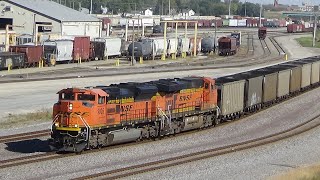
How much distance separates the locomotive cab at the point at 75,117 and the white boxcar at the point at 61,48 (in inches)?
2052

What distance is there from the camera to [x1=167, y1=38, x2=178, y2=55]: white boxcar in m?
100.0

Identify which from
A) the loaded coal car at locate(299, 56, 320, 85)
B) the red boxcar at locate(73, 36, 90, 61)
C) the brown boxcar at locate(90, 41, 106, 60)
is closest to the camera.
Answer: the loaded coal car at locate(299, 56, 320, 85)

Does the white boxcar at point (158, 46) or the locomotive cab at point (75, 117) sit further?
the white boxcar at point (158, 46)

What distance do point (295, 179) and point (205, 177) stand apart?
3.35 meters

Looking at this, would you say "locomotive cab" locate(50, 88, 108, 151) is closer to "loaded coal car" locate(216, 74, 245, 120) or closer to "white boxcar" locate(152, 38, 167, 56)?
"loaded coal car" locate(216, 74, 245, 120)

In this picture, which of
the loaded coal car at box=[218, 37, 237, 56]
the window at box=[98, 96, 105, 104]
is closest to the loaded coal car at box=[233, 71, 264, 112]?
the window at box=[98, 96, 105, 104]

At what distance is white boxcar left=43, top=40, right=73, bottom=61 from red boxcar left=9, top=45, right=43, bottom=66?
2.02m

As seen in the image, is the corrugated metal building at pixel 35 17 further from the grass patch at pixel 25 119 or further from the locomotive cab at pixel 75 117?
Answer: the locomotive cab at pixel 75 117

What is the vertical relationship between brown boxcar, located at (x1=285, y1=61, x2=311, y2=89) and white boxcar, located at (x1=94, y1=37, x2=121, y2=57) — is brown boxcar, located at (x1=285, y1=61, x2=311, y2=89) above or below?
below

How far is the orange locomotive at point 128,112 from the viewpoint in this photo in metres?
27.3

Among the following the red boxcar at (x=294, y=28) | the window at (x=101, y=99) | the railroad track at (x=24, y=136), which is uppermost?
the red boxcar at (x=294, y=28)

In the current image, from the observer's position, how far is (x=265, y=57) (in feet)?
344

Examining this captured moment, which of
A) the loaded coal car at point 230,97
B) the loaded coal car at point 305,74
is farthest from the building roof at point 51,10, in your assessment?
the loaded coal car at point 230,97

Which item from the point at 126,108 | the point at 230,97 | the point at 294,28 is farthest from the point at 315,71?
the point at 294,28
